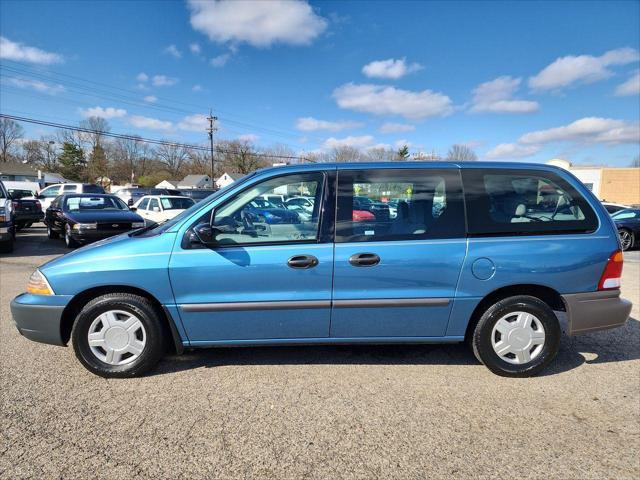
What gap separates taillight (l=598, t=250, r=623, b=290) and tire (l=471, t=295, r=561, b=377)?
1.66ft

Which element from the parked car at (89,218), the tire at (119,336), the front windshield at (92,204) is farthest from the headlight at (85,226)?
the tire at (119,336)

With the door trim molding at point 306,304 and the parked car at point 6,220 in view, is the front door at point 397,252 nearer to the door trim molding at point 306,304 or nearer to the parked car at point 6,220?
the door trim molding at point 306,304

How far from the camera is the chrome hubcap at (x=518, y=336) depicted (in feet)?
10.4

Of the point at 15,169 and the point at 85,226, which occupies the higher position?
the point at 15,169

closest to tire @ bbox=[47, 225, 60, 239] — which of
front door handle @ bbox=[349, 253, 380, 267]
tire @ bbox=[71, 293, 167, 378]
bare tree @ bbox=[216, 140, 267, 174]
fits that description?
tire @ bbox=[71, 293, 167, 378]

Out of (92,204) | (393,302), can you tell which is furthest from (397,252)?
(92,204)

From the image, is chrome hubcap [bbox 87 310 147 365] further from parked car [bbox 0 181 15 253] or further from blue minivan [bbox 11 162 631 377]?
parked car [bbox 0 181 15 253]

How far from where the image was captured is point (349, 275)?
3.01 m

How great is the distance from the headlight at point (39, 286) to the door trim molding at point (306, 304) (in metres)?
1.11

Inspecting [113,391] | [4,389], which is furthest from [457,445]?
[4,389]

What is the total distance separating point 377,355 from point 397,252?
1.16 meters

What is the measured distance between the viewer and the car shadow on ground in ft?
11.2

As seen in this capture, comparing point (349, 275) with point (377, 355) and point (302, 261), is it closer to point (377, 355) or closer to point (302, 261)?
point (302, 261)

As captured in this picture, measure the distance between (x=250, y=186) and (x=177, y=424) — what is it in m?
1.85
